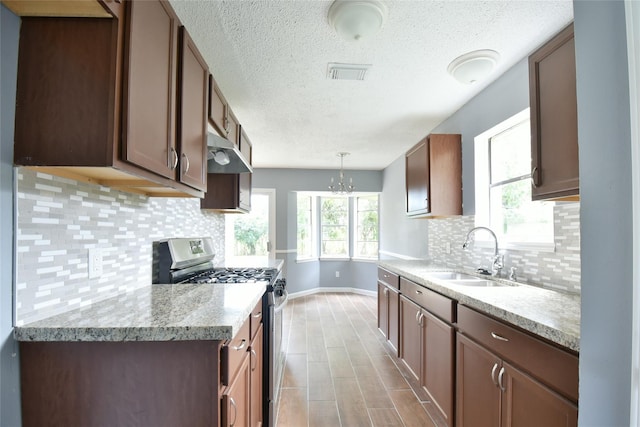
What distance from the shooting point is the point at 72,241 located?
1.17m

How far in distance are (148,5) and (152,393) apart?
1394 millimetres

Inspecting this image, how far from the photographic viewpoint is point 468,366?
5.34 feet

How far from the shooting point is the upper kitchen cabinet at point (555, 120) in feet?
4.13

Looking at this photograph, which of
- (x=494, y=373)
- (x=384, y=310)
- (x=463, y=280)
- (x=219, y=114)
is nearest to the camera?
(x=494, y=373)

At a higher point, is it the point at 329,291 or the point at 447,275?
the point at 447,275

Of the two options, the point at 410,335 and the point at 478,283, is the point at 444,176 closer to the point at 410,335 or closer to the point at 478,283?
the point at 478,283

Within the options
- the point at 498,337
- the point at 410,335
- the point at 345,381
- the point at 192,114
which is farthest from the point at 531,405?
the point at 192,114

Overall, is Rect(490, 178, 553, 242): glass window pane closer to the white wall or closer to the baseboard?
the white wall

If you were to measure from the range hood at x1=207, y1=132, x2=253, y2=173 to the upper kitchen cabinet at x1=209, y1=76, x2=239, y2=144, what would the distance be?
148mm

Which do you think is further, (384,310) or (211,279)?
(384,310)

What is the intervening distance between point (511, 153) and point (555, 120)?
1.09m

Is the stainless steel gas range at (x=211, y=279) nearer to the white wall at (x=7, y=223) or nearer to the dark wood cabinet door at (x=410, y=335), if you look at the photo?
the white wall at (x=7, y=223)

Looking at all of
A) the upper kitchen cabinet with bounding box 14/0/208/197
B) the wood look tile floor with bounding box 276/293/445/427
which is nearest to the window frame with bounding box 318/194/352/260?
the wood look tile floor with bounding box 276/293/445/427

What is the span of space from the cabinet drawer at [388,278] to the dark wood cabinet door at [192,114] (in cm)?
201
